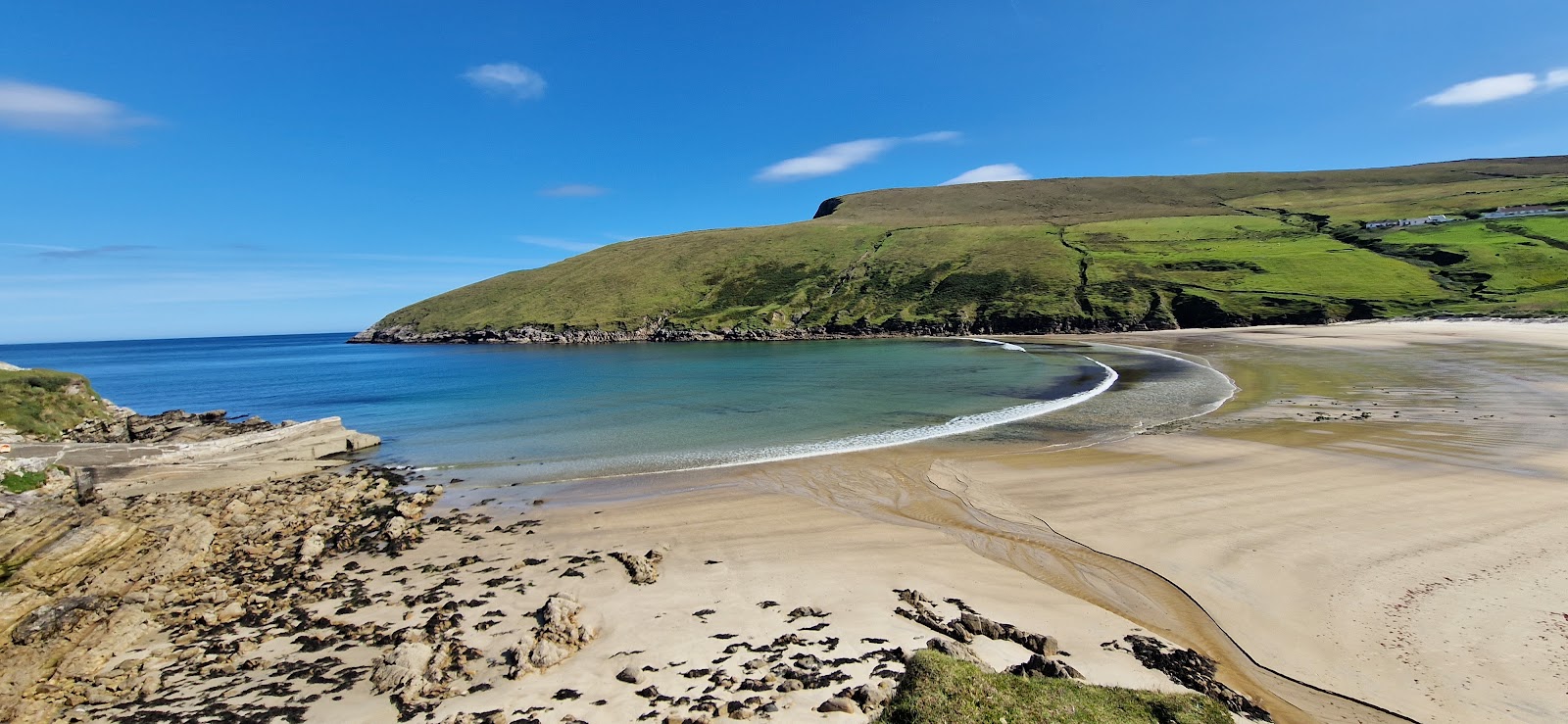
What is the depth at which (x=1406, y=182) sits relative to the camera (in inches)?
6388

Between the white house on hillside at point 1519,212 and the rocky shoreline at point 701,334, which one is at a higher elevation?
the white house on hillside at point 1519,212

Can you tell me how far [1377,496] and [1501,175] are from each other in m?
232

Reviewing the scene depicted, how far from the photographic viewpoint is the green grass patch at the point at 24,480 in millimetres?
16578

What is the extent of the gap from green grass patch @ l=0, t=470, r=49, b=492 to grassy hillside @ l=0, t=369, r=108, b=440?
47.8 ft

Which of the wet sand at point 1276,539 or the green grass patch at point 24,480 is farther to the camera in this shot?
the green grass patch at point 24,480

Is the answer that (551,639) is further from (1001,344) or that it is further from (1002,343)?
(1002,343)

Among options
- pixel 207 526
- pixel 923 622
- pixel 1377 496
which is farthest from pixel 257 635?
pixel 1377 496

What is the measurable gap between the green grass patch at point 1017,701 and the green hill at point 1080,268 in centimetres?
9197

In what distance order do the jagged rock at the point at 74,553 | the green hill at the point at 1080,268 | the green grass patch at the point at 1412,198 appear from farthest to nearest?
the green grass patch at the point at 1412,198 → the green hill at the point at 1080,268 → the jagged rock at the point at 74,553

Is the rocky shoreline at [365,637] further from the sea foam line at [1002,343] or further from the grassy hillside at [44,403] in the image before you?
the sea foam line at [1002,343]

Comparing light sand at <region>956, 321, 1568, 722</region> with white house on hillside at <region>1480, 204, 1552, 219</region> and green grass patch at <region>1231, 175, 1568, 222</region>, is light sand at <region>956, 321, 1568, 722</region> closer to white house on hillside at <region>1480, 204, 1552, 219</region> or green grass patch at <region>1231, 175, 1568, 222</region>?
white house on hillside at <region>1480, 204, 1552, 219</region>

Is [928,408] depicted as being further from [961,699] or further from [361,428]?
[361,428]

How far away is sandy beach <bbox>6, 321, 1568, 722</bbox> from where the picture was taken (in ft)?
28.3

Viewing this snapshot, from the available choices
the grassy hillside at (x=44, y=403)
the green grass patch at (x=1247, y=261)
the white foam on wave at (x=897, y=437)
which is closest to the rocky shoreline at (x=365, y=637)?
the white foam on wave at (x=897, y=437)
